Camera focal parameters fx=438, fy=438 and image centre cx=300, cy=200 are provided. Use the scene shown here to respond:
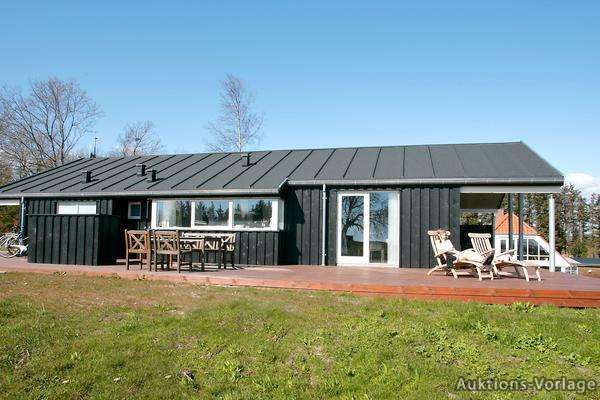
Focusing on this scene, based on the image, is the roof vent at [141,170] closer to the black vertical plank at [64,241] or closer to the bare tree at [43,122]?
the black vertical plank at [64,241]

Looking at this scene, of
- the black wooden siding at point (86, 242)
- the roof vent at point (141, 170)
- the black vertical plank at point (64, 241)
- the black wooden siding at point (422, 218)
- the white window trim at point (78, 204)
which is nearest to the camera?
the black wooden siding at point (86, 242)

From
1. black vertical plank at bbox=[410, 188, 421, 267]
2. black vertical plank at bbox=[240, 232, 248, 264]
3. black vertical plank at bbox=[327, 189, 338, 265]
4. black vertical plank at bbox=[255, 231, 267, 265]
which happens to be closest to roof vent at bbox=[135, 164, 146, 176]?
black vertical plank at bbox=[240, 232, 248, 264]

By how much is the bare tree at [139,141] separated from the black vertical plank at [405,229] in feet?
107

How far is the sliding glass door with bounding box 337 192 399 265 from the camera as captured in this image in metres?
11.8

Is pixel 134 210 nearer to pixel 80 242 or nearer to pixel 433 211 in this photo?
pixel 80 242

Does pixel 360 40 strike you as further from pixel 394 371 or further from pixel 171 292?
pixel 394 371

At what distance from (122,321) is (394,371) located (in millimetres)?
3631

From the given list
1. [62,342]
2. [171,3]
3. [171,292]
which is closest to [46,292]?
[171,292]

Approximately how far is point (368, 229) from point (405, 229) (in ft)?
3.20

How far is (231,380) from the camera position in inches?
172

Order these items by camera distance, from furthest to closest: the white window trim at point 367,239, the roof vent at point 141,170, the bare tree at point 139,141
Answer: the bare tree at point 139,141 → the roof vent at point 141,170 → the white window trim at point 367,239

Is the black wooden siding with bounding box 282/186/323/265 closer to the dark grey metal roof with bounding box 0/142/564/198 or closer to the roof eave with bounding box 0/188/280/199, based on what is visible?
the dark grey metal roof with bounding box 0/142/564/198

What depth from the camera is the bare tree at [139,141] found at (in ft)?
131

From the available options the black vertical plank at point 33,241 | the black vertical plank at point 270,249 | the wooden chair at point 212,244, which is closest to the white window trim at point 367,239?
the black vertical plank at point 270,249
